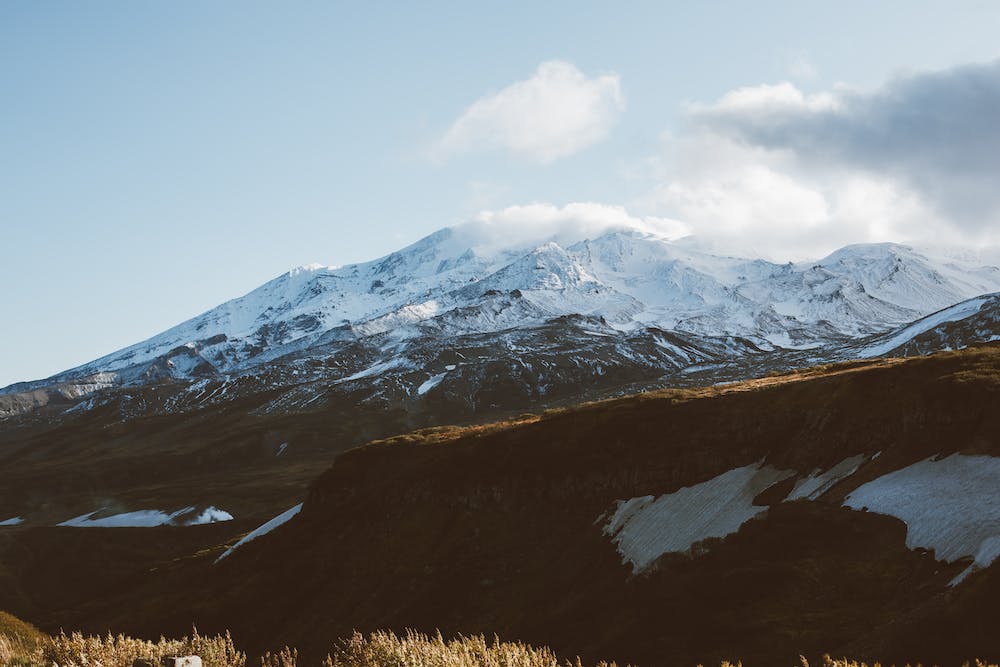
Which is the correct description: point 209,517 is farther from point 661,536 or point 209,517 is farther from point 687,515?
point 687,515

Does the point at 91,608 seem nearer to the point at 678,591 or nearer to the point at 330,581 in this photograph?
the point at 330,581

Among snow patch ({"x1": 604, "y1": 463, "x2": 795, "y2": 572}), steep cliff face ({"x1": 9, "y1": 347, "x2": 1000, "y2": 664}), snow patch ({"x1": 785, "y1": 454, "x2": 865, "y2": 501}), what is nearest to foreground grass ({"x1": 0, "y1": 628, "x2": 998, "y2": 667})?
steep cliff face ({"x1": 9, "y1": 347, "x2": 1000, "y2": 664})

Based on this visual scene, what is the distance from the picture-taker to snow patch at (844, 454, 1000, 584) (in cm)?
3703

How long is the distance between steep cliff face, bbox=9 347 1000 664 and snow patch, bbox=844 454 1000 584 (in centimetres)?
22

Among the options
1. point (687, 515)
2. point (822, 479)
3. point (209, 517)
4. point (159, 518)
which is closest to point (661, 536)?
point (687, 515)

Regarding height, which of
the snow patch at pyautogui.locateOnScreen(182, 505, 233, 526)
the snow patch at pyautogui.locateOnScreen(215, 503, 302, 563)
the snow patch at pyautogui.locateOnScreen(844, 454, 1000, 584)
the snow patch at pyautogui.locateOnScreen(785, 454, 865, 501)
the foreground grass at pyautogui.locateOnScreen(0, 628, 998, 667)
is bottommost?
the snow patch at pyautogui.locateOnScreen(182, 505, 233, 526)

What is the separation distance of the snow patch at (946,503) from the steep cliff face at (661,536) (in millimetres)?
217

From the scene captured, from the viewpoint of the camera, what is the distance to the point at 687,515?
5819 cm

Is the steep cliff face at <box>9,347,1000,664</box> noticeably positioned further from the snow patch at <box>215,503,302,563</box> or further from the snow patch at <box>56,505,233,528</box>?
the snow patch at <box>56,505,233,528</box>

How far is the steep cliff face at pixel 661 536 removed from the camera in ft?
124

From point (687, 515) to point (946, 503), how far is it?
762 inches

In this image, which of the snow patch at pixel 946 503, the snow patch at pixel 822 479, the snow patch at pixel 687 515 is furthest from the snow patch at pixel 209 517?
the snow patch at pixel 946 503

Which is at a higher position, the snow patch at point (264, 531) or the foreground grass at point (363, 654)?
the foreground grass at point (363, 654)

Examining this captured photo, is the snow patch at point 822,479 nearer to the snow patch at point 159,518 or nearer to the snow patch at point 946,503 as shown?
the snow patch at point 946,503
